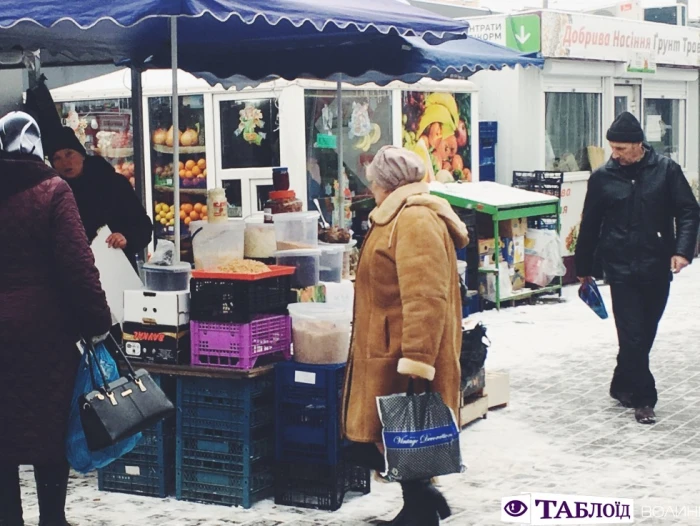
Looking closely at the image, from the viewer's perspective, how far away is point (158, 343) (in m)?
5.99

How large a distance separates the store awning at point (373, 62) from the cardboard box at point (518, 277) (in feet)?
14.4

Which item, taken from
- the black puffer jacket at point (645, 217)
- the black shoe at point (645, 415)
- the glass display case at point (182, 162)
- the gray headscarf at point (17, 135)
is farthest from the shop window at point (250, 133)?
the gray headscarf at point (17, 135)

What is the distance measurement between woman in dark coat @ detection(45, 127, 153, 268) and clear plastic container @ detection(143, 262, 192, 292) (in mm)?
622

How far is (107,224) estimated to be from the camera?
6.93m

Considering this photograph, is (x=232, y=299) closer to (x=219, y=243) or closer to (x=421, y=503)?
(x=219, y=243)

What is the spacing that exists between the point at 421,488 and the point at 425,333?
0.81m

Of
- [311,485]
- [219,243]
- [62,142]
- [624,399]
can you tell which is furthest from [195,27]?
[624,399]

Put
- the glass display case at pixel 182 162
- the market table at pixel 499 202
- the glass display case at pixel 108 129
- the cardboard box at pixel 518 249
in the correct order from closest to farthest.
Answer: the glass display case at pixel 182 162, the market table at pixel 499 202, the glass display case at pixel 108 129, the cardboard box at pixel 518 249

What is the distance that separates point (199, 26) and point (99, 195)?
1.28 meters

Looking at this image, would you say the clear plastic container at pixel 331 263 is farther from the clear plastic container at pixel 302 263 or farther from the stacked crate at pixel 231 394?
the stacked crate at pixel 231 394

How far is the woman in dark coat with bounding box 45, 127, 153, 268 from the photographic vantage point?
6.79m

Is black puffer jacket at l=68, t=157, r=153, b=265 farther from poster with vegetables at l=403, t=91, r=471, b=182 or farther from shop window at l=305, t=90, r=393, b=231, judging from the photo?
poster with vegetables at l=403, t=91, r=471, b=182

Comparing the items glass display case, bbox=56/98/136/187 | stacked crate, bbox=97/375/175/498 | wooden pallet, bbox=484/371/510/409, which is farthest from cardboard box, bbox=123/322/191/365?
glass display case, bbox=56/98/136/187

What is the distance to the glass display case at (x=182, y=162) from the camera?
11.8 metres
